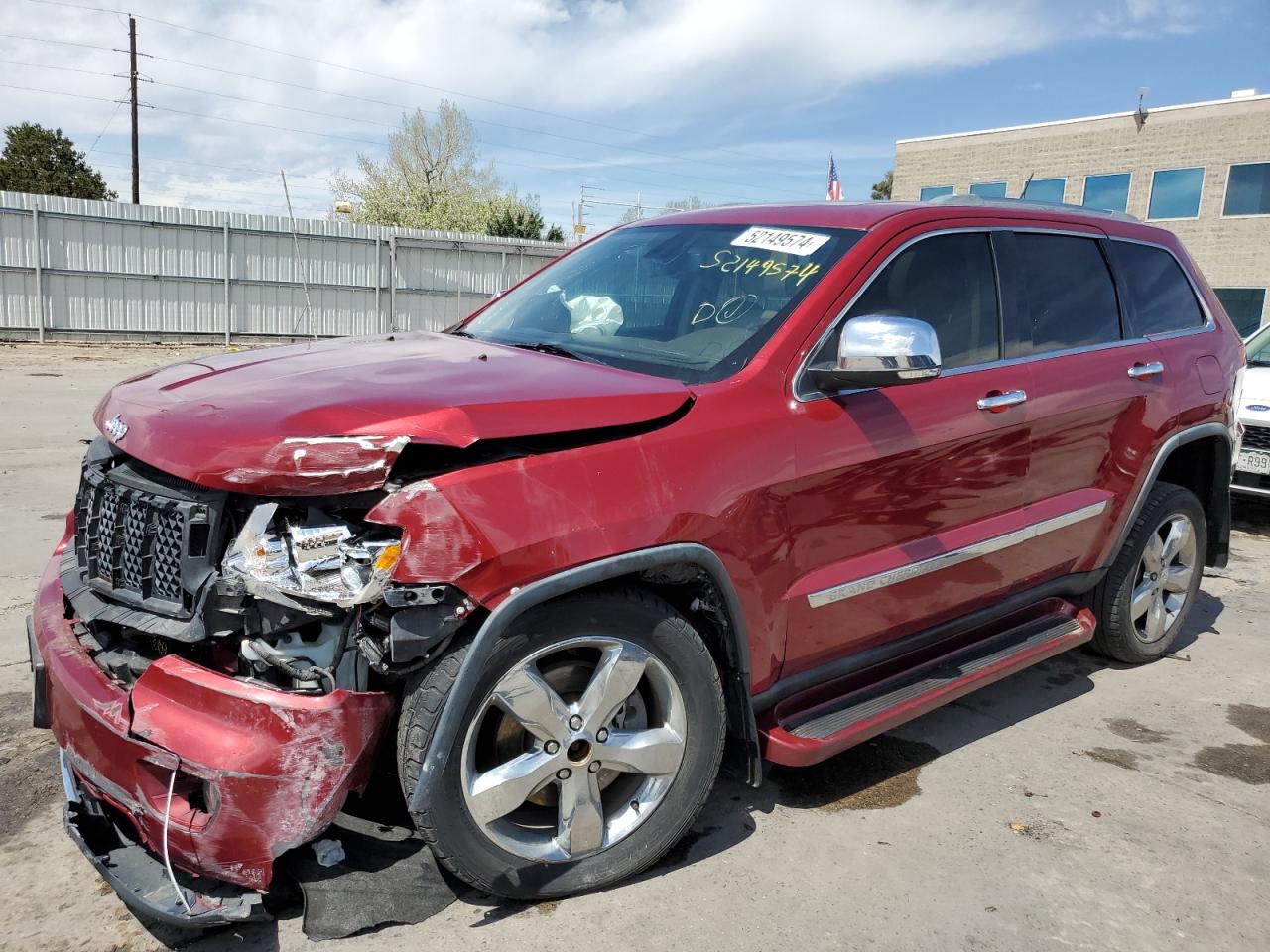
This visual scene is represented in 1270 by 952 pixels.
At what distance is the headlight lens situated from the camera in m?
2.21

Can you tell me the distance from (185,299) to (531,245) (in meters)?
8.68

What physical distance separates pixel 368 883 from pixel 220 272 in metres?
21.8

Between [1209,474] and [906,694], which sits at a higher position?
[1209,474]

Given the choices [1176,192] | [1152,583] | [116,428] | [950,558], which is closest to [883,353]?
[950,558]

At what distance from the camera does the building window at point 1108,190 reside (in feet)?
97.7

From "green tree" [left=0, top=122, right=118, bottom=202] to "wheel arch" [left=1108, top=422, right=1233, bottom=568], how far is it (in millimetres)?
42728

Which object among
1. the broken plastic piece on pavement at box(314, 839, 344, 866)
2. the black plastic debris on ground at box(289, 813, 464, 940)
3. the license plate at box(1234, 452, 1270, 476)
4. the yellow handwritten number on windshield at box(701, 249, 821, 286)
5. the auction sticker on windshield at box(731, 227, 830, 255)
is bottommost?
the black plastic debris on ground at box(289, 813, 464, 940)

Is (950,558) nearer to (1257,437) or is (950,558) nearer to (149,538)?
(149,538)

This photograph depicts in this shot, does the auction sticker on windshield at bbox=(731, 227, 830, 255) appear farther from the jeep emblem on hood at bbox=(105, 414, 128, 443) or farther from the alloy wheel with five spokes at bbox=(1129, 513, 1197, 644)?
the alloy wheel with five spokes at bbox=(1129, 513, 1197, 644)

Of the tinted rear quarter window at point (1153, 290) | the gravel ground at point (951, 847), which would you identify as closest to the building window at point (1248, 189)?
the tinted rear quarter window at point (1153, 290)

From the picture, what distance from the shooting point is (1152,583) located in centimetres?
451

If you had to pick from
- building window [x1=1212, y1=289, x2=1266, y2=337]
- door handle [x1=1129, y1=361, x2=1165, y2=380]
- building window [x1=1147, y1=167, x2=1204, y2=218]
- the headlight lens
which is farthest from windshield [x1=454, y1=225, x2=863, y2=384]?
building window [x1=1147, y1=167, x2=1204, y2=218]

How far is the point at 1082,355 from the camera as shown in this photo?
3.86 meters

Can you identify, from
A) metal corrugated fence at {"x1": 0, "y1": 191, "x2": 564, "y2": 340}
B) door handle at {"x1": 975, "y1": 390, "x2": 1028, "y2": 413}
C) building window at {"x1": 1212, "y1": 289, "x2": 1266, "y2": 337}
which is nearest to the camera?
door handle at {"x1": 975, "y1": 390, "x2": 1028, "y2": 413}
